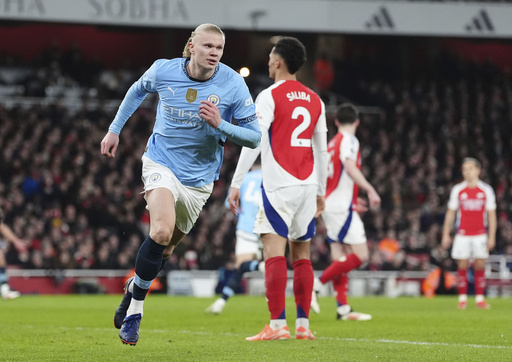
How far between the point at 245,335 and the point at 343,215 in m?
2.70

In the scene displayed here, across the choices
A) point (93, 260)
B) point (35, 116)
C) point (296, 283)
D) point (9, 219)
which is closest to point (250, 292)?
point (93, 260)

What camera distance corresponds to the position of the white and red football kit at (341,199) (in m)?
10.1

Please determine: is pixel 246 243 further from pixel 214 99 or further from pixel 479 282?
pixel 214 99

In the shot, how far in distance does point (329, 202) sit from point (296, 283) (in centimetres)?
297

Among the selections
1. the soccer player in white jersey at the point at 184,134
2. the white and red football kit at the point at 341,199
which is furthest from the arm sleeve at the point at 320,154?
the white and red football kit at the point at 341,199

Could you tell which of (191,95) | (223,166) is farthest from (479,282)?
(223,166)

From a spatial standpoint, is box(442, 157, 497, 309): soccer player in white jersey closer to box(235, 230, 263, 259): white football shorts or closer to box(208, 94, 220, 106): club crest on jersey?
box(235, 230, 263, 259): white football shorts

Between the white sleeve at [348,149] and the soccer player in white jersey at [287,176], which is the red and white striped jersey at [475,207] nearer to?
the white sleeve at [348,149]

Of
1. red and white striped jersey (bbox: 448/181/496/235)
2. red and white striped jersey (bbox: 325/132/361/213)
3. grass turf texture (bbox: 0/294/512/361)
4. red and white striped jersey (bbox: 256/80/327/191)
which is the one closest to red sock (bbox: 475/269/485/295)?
red and white striped jersey (bbox: 448/181/496/235)

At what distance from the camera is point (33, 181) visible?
2181 centimetres

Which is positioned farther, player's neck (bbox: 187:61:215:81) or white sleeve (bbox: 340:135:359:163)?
white sleeve (bbox: 340:135:359:163)

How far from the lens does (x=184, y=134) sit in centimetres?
623

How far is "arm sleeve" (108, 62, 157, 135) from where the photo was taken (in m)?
6.29

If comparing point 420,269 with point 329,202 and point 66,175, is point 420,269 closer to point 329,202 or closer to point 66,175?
point 66,175
